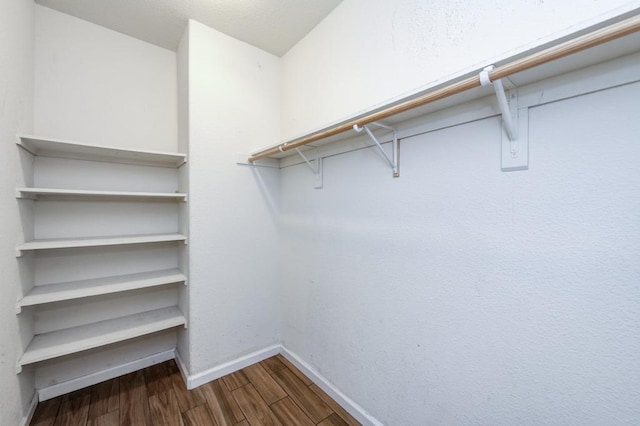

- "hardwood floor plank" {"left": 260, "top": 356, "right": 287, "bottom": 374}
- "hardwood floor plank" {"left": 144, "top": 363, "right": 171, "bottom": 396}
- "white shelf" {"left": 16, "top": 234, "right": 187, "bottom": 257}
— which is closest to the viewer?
"white shelf" {"left": 16, "top": 234, "right": 187, "bottom": 257}

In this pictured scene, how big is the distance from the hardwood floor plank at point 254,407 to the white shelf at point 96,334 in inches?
25.5

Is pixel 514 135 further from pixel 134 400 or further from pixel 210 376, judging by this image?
pixel 134 400

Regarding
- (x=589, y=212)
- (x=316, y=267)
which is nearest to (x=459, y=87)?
(x=589, y=212)

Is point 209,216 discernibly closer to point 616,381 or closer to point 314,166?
point 314,166

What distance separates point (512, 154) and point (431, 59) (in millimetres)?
588

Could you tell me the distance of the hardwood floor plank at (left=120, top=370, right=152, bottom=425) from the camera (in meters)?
1.52

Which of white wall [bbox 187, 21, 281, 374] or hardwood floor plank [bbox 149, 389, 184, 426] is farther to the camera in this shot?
white wall [bbox 187, 21, 281, 374]

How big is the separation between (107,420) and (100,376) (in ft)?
1.52

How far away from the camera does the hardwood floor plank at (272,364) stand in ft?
6.58

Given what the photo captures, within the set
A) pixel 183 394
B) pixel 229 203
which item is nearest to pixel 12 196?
pixel 229 203

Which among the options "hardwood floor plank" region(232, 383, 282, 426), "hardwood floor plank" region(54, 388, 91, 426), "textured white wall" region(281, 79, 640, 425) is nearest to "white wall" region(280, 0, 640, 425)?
"textured white wall" region(281, 79, 640, 425)

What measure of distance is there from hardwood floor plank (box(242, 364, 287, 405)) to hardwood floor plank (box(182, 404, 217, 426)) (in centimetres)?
33

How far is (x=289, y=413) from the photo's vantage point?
158cm

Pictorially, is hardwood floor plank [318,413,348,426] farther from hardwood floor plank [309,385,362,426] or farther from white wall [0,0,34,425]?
white wall [0,0,34,425]
